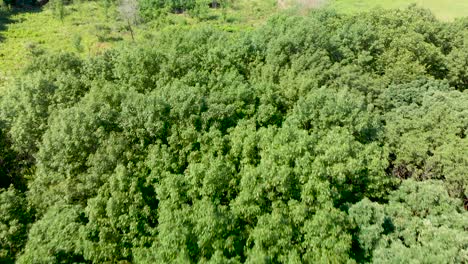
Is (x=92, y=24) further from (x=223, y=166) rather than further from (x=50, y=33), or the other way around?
(x=223, y=166)

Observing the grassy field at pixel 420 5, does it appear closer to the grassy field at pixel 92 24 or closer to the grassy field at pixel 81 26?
the grassy field at pixel 92 24

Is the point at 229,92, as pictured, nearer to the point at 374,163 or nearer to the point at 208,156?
the point at 208,156

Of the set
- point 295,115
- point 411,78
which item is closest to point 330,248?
point 295,115

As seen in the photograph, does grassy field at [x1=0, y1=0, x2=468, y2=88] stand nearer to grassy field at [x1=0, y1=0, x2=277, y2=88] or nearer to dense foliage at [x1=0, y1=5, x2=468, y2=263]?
grassy field at [x1=0, y1=0, x2=277, y2=88]

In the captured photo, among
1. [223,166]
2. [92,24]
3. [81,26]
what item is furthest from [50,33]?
[223,166]

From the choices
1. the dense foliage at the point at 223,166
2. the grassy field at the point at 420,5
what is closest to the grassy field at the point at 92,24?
the grassy field at the point at 420,5

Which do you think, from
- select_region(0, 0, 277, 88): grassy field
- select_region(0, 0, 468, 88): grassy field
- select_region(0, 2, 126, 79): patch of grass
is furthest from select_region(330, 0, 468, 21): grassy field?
select_region(0, 2, 126, 79): patch of grass

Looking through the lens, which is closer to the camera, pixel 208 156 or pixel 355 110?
pixel 208 156
